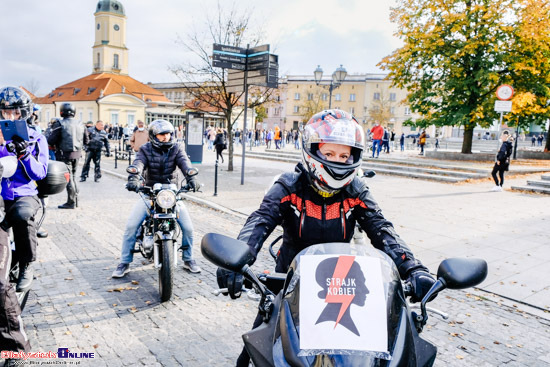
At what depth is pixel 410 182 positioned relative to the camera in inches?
620

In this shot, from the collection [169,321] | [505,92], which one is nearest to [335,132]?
[169,321]

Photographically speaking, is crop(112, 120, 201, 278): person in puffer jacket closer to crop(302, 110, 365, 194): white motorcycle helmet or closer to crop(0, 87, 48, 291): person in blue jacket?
crop(0, 87, 48, 291): person in blue jacket

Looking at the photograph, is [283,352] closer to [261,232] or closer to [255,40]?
[261,232]

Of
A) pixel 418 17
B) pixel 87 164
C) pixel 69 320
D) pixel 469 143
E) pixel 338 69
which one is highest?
pixel 418 17

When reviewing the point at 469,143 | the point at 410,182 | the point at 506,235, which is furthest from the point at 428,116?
the point at 506,235

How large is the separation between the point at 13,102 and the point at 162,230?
191 centimetres

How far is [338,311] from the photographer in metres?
1.55

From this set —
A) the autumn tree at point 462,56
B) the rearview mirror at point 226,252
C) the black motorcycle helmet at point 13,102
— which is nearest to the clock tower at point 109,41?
the autumn tree at point 462,56

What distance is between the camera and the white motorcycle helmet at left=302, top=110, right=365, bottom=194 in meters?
2.38

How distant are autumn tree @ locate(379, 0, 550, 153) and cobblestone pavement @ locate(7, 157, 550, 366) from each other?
63.1ft

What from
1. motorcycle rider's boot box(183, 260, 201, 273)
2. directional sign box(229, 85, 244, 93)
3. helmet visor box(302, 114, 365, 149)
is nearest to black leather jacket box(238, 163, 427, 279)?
helmet visor box(302, 114, 365, 149)

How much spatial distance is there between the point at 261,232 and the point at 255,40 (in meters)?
15.4

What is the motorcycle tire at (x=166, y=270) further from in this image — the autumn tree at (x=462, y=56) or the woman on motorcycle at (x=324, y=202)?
the autumn tree at (x=462, y=56)

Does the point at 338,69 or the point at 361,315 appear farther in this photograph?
the point at 338,69
